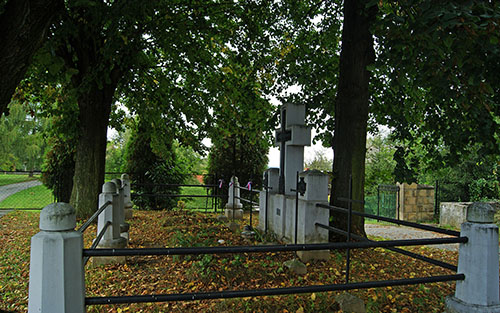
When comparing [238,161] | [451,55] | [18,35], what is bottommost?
[238,161]

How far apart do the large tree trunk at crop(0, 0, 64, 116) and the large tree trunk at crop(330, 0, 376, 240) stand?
206 inches

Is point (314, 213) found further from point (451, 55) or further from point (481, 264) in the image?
point (481, 264)

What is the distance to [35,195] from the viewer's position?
21.8 meters

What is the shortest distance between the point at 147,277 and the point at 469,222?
4.30 meters

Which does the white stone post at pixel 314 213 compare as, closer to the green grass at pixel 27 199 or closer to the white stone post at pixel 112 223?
the white stone post at pixel 112 223

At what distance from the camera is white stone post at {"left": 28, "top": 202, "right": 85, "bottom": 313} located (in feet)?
6.71

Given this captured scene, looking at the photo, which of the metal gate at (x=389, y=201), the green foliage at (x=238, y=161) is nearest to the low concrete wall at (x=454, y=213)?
the metal gate at (x=389, y=201)

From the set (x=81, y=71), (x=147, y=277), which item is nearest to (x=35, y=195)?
(x=81, y=71)

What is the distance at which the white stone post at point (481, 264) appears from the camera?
8.41 ft

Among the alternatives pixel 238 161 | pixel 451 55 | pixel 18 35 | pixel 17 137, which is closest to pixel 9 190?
pixel 17 137

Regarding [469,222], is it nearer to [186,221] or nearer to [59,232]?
[59,232]

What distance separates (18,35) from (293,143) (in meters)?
4.92

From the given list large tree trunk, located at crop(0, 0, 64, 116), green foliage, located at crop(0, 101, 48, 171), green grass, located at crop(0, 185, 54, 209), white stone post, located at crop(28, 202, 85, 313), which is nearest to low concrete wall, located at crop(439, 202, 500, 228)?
white stone post, located at crop(28, 202, 85, 313)

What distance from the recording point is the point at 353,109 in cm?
689
